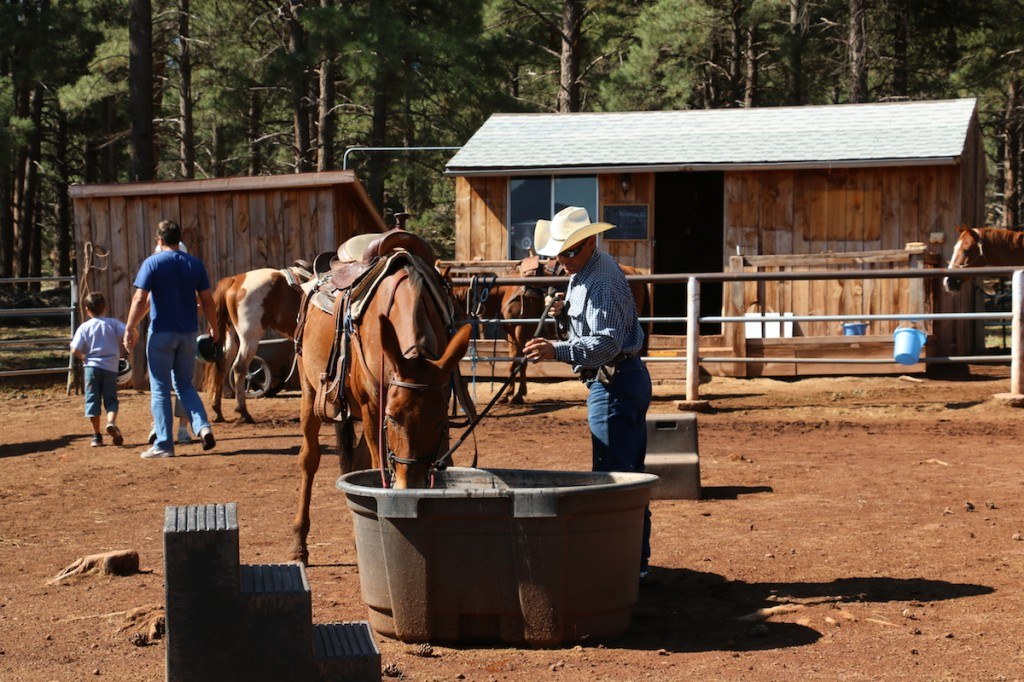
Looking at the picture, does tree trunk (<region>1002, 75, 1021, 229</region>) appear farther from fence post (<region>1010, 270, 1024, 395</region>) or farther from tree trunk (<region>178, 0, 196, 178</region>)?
fence post (<region>1010, 270, 1024, 395</region>)

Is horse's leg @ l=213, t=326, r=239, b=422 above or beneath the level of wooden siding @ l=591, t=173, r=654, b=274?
beneath

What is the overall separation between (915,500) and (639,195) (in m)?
11.5

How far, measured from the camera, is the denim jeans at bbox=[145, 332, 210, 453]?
10.2 meters

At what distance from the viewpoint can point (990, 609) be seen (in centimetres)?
516

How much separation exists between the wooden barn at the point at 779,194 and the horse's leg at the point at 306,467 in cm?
927

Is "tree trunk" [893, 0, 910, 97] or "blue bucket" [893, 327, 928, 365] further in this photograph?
"tree trunk" [893, 0, 910, 97]

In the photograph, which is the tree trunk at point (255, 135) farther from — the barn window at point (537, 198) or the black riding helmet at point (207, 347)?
the black riding helmet at point (207, 347)

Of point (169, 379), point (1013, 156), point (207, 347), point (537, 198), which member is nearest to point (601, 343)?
point (169, 379)

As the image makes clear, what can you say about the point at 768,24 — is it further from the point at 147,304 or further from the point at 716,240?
the point at 147,304

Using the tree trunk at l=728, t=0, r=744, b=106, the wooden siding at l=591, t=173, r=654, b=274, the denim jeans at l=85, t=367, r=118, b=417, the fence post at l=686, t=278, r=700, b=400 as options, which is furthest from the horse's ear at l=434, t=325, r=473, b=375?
the tree trunk at l=728, t=0, r=744, b=106

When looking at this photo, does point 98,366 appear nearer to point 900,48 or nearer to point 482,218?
point 482,218

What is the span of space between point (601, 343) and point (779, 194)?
44.0 feet

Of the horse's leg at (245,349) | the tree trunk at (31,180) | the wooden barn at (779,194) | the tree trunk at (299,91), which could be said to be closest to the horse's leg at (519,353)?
the wooden barn at (779,194)

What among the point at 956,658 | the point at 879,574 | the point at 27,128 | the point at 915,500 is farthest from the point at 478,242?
the point at 956,658
